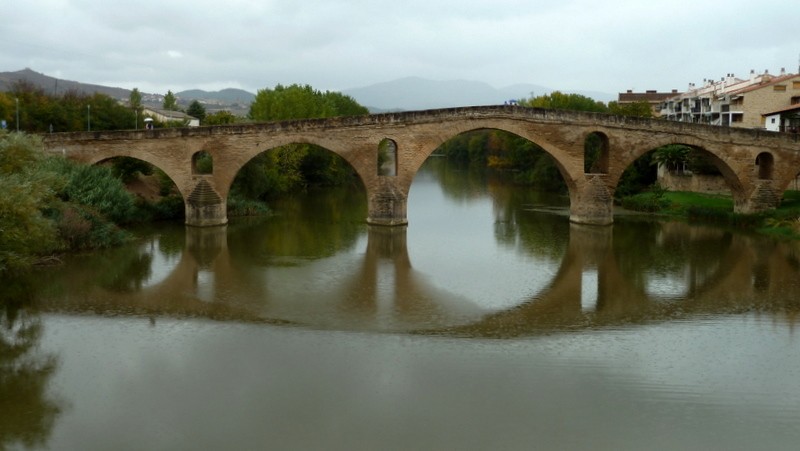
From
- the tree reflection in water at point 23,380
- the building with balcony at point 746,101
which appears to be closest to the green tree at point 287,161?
the tree reflection in water at point 23,380

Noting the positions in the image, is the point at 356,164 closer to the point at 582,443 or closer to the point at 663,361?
the point at 663,361

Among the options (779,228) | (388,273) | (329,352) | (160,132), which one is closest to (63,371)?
(329,352)

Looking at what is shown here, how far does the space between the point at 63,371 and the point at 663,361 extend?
8831 millimetres

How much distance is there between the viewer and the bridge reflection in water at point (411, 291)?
13094mm

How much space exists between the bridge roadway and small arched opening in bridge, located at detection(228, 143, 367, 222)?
1501mm

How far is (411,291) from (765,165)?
17848 millimetres

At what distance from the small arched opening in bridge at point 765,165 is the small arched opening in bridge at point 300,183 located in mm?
15212

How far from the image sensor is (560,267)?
1831 cm

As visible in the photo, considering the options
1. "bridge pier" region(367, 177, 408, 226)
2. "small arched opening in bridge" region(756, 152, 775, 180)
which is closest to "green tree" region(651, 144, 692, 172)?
"small arched opening in bridge" region(756, 152, 775, 180)

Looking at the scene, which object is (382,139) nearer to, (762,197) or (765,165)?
(762,197)

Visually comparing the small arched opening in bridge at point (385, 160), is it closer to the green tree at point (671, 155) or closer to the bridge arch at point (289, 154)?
the bridge arch at point (289, 154)

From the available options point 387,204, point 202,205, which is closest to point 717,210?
point 387,204

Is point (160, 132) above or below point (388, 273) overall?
above

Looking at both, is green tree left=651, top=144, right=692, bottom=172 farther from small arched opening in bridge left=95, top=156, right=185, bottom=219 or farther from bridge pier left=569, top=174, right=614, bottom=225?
small arched opening in bridge left=95, top=156, right=185, bottom=219
